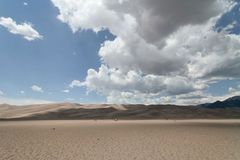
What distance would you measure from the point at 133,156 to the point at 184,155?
289 centimetres

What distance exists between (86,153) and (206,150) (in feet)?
24.7

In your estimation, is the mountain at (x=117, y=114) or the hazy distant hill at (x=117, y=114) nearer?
the mountain at (x=117, y=114)

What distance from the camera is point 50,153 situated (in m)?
14.3

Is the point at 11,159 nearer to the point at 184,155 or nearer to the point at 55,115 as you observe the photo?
the point at 184,155

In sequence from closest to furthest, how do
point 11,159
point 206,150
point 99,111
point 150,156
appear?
point 11,159, point 150,156, point 206,150, point 99,111

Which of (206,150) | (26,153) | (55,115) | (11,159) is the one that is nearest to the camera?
(11,159)

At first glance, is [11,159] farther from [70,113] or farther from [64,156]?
[70,113]

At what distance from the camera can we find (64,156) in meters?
13.4

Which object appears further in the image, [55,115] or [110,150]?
[55,115]

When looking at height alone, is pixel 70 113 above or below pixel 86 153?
above

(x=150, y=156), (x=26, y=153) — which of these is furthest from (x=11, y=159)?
(x=150, y=156)

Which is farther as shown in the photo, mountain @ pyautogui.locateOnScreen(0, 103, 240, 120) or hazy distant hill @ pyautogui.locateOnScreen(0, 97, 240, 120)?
hazy distant hill @ pyautogui.locateOnScreen(0, 97, 240, 120)

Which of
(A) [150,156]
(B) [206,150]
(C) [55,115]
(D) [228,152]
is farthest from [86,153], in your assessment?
(C) [55,115]

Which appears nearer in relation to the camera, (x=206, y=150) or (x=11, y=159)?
(x=11, y=159)
